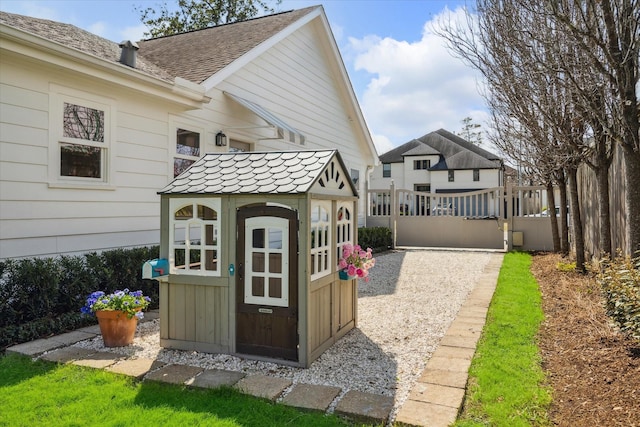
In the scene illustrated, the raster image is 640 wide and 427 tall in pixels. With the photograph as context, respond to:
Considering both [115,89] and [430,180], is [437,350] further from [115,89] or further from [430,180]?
[430,180]

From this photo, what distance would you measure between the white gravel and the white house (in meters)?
29.6

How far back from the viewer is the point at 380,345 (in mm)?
4840

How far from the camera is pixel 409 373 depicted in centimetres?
399

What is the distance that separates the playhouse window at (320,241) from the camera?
4.41 m

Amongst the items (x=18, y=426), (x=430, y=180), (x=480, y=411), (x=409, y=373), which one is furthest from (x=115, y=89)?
(x=430, y=180)

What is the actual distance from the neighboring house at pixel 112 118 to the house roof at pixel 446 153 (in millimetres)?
30266

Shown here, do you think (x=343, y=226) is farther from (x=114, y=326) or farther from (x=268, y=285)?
(x=114, y=326)

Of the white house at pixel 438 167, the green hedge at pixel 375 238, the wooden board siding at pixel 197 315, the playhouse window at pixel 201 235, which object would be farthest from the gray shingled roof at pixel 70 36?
the white house at pixel 438 167

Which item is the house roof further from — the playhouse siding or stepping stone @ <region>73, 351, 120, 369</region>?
stepping stone @ <region>73, 351, 120, 369</region>

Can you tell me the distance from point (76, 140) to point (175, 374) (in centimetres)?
403

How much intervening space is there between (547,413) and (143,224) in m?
6.45

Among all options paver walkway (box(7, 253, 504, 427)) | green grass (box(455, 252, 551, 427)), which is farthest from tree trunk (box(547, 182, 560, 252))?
paver walkway (box(7, 253, 504, 427))

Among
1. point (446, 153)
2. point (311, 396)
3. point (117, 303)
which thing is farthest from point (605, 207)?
point (446, 153)

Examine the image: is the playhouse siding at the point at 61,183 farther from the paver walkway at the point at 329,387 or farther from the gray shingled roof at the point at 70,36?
the paver walkway at the point at 329,387
